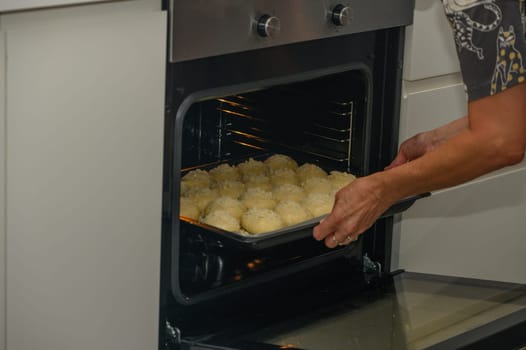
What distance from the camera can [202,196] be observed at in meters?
2.08

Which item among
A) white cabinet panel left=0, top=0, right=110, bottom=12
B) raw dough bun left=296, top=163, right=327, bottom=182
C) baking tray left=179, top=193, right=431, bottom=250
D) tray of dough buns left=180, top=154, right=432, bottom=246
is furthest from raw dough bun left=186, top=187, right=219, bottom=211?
white cabinet panel left=0, top=0, right=110, bottom=12

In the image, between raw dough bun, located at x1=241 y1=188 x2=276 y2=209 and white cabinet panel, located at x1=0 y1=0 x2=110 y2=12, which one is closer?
white cabinet panel, located at x1=0 y1=0 x2=110 y2=12

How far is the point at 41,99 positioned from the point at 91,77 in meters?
0.08

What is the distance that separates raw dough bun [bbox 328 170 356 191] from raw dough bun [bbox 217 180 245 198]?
183 mm

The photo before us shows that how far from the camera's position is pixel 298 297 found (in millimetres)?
2107

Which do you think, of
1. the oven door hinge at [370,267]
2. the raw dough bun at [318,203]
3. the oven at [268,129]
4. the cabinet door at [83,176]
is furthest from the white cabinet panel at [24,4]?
the oven door hinge at [370,267]

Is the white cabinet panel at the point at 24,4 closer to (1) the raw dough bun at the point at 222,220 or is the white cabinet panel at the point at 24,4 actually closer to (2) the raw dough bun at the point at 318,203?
(1) the raw dough bun at the point at 222,220

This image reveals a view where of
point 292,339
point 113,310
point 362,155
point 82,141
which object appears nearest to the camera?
point 82,141

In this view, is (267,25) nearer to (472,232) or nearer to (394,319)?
(394,319)

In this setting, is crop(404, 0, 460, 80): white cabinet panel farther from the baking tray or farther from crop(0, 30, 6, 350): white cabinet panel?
crop(0, 30, 6, 350): white cabinet panel

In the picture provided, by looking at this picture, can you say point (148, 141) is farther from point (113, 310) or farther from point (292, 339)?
point (292, 339)

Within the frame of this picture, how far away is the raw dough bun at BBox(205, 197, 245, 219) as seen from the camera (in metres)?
2.03

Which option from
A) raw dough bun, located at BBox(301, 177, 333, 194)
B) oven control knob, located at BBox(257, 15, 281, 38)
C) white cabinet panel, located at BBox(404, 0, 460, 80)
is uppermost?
oven control knob, located at BBox(257, 15, 281, 38)

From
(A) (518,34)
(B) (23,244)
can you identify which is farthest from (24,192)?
(A) (518,34)
